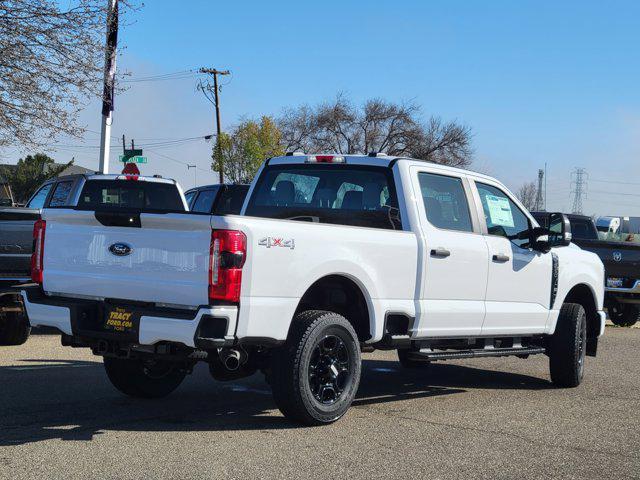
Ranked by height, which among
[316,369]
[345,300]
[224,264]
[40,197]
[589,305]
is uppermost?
[40,197]

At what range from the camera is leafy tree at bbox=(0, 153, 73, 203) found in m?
58.5

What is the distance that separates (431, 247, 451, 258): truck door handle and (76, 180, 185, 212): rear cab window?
546 cm

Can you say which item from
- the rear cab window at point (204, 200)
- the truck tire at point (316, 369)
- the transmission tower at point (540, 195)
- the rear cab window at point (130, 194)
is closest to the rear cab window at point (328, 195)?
the truck tire at point (316, 369)

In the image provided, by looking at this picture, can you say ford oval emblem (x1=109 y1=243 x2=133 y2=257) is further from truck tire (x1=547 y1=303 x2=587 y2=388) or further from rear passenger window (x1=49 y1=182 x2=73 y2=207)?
rear passenger window (x1=49 y1=182 x2=73 y2=207)

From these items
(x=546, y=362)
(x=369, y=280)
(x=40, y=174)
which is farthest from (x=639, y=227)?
(x=369, y=280)

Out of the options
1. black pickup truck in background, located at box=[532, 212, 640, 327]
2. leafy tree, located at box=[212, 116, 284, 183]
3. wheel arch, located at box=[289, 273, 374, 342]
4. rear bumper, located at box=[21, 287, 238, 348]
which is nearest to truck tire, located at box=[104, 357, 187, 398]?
rear bumper, located at box=[21, 287, 238, 348]

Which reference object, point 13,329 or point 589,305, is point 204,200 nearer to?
point 13,329

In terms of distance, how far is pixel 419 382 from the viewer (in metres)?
9.19

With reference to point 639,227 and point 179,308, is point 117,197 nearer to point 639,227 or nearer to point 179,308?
point 179,308

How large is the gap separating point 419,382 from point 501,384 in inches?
34.8

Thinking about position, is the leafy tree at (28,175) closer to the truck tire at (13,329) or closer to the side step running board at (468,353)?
the truck tire at (13,329)

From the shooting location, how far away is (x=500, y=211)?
8.60 metres

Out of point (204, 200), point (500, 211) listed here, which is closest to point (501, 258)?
point (500, 211)

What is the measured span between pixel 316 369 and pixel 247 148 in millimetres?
55025
